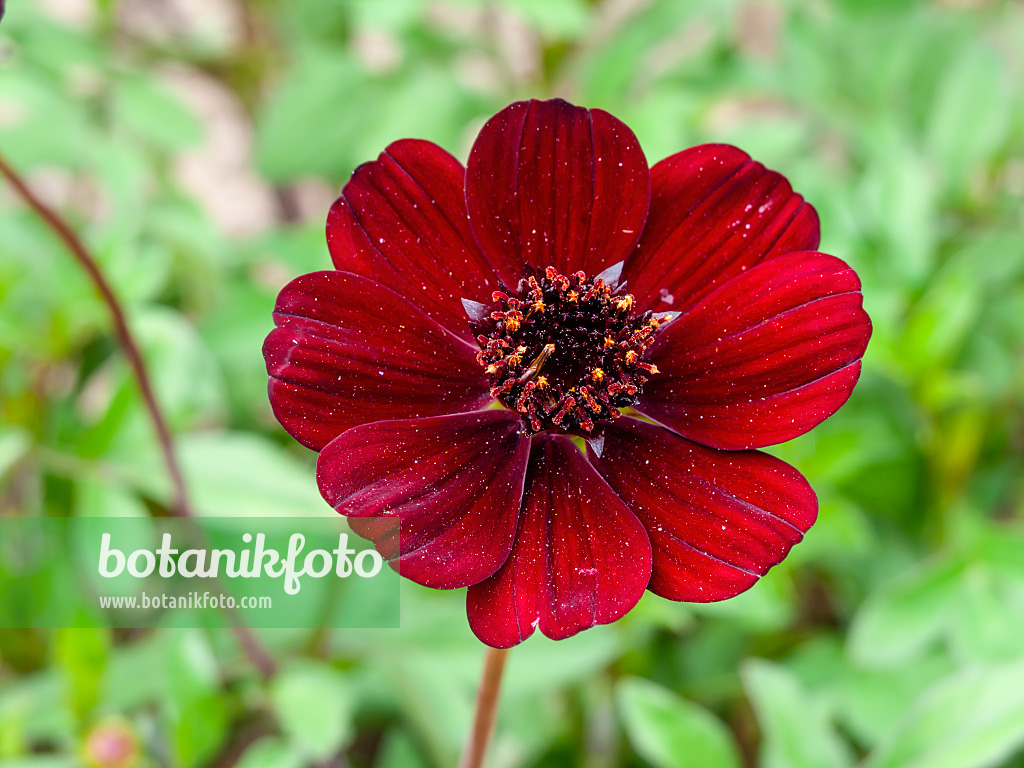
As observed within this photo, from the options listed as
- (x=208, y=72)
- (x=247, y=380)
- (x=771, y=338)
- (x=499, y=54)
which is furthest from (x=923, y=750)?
(x=208, y=72)

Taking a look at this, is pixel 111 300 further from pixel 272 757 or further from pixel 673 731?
pixel 673 731

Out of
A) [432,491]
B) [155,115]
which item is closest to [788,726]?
[432,491]

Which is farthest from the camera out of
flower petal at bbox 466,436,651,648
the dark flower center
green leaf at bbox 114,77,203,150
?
green leaf at bbox 114,77,203,150

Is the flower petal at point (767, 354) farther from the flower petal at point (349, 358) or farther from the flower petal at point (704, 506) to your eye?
the flower petal at point (349, 358)

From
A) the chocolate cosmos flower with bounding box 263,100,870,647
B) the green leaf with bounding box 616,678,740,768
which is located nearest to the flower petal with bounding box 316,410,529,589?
the chocolate cosmos flower with bounding box 263,100,870,647

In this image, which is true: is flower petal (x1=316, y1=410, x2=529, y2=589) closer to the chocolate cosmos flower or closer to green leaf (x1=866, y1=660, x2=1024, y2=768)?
the chocolate cosmos flower

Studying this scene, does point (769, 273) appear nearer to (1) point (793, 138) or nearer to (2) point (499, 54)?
(1) point (793, 138)

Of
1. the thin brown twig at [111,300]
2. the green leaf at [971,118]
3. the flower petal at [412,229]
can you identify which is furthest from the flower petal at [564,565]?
the green leaf at [971,118]
